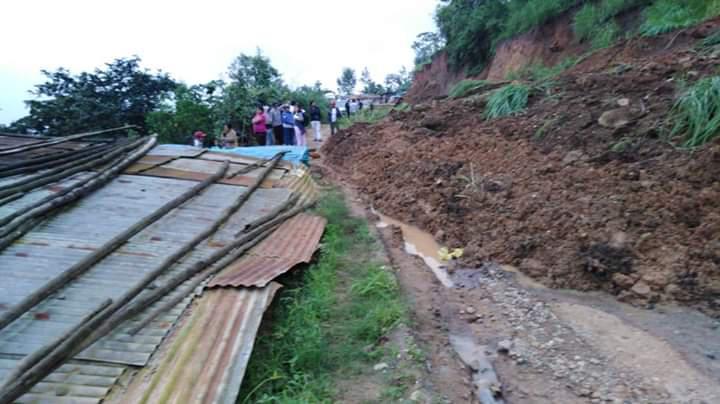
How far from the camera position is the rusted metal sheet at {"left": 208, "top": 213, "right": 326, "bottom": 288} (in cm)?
298

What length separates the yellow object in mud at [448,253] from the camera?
4.43 m

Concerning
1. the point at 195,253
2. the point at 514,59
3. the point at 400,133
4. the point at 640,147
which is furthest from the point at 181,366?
the point at 514,59

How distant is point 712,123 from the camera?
3998mm

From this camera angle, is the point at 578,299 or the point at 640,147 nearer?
the point at 578,299

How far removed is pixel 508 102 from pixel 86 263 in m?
6.45

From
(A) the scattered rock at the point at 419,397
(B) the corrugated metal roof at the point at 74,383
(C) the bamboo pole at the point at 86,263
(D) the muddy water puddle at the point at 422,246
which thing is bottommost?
(A) the scattered rock at the point at 419,397

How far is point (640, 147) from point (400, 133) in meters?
4.75

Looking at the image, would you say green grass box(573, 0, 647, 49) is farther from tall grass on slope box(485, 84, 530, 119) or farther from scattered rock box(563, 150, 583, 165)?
scattered rock box(563, 150, 583, 165)

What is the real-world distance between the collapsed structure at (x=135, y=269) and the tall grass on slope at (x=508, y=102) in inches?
149

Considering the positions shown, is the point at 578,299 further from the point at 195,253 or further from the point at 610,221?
the point at 195,253

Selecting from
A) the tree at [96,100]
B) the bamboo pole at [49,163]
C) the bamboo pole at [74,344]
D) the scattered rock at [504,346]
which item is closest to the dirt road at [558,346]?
the scattered rock at [504,346]

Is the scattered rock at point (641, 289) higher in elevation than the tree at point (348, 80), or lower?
lower

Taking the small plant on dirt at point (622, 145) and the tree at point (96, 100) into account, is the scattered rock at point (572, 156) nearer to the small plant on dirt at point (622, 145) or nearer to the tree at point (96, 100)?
the small plant on dirt at point (622, 145)

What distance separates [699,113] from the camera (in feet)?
13.7
